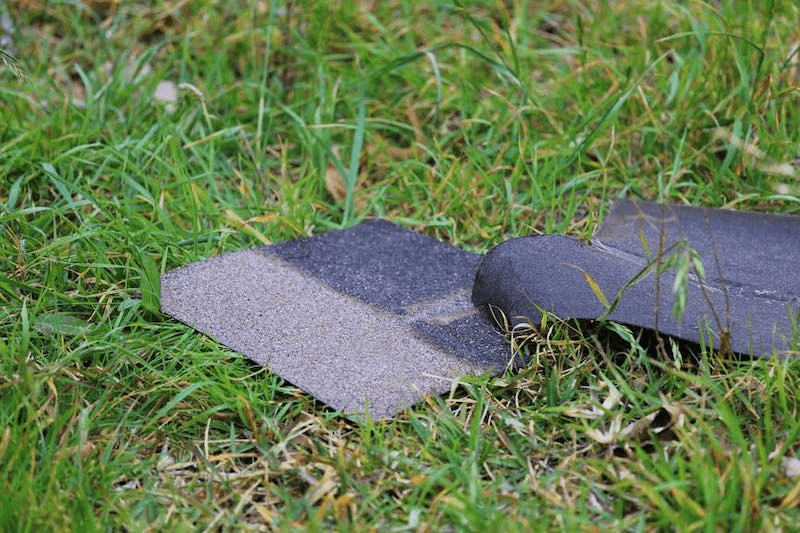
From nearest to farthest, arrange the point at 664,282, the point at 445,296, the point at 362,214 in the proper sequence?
the point at 664,282
the point at 445,296
the point at 362,214

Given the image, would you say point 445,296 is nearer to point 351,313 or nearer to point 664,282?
point 351,313

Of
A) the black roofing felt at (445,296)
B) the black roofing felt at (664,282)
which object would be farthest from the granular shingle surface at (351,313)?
the black roofing felt at (664,282)

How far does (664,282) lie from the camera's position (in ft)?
7.16

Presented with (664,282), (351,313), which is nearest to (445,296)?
(351,313)

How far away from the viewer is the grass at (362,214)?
173cm

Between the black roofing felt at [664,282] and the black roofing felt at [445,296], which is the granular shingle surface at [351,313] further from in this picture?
the black roofing felt at [664,282]

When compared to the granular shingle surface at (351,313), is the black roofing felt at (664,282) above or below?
above

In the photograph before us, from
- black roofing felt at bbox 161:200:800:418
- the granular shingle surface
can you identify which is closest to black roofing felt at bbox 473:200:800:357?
black roofing felt at bbox 161:200:800:418

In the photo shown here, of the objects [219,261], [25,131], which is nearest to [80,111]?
[25,131]

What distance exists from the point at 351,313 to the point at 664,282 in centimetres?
65

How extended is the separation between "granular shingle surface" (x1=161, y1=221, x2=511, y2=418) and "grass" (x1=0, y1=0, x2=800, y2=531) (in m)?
0.05

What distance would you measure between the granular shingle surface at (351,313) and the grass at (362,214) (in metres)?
0.05

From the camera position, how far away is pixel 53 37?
352 centimetres

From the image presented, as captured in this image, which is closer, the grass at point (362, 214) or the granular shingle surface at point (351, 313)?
the grass at point (362, 214)
